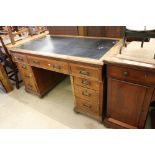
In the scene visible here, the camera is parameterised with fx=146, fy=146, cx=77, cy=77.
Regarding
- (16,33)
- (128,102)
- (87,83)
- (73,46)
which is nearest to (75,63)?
(87,83)

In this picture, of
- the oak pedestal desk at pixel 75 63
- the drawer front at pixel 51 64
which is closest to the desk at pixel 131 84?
the oak pedestal desk at pixel 75 63

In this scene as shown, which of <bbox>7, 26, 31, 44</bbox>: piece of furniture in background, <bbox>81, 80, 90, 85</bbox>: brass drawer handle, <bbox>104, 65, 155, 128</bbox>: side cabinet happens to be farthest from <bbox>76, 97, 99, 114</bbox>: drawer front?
<bbox>7, 26, 31, 44</bbox>: piece of furniture in background

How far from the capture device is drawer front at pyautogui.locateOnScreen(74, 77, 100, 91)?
1381 mm

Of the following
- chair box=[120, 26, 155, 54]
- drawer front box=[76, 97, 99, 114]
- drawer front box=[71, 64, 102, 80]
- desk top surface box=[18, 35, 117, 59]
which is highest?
chair box=[120, 26, 155, 54]

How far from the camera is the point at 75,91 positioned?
160cm

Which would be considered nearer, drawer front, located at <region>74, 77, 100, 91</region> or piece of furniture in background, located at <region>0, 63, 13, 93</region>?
drawer front, located at <region>74, 77, 100, 91</region>

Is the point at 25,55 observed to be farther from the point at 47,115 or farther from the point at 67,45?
the point at 47,115

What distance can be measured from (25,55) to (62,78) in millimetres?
866

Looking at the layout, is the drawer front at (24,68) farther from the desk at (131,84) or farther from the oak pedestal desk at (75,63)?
the desk at (131,84)

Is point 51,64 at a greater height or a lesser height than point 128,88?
greater

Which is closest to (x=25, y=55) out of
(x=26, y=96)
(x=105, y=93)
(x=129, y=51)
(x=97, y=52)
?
(x=26, y=96)

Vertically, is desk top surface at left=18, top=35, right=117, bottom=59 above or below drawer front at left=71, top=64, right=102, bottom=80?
above

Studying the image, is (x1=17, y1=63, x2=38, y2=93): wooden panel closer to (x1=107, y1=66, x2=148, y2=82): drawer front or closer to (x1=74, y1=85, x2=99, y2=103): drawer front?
(x1=74, y1=85, x2=99, y2=103): drawer front

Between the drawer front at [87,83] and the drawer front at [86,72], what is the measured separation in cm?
6
